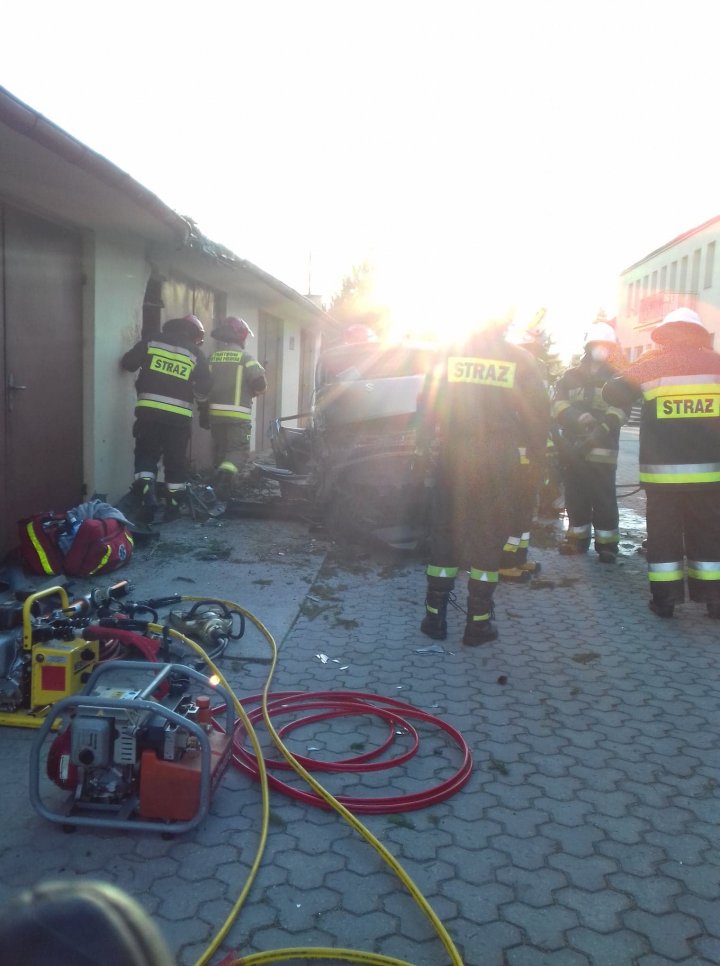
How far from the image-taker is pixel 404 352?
8266 millimetres

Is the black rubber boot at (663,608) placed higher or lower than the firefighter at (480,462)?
lower

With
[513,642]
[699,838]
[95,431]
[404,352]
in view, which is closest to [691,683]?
[513,642]

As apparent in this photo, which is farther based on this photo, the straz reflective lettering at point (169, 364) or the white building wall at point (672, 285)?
the white building wall at point (672, 285)

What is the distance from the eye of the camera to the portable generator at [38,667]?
10.6 feet

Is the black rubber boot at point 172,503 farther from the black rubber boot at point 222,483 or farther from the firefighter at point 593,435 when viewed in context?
the firefighter at point 593,435

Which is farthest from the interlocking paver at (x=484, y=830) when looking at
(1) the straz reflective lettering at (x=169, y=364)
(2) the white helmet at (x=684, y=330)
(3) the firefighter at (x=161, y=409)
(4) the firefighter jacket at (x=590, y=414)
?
(1) the straz reflective lettering at (x=169, y=364)

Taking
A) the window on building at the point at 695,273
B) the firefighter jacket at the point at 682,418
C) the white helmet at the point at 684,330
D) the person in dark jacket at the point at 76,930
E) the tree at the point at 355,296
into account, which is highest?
the window on building at the point at 695,273

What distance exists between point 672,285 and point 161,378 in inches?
1470

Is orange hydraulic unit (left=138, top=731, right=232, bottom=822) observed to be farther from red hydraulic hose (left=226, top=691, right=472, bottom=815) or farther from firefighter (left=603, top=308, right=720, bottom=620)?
firefighter (left=603, top=308, right=720, bottom=620)

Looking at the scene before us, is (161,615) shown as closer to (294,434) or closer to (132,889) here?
(132,889)

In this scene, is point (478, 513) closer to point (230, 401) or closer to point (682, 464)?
point (682, 464)

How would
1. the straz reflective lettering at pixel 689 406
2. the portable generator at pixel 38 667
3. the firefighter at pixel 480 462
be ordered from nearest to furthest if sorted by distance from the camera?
the portable generator at pixel 38 667
the firefighter at pixel 480 462
the straz reflective lettering at pixel 689 406

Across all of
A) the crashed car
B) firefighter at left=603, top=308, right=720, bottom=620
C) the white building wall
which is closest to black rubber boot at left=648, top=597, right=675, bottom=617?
firefighter at left=603, top=308, right=720, bottom=620

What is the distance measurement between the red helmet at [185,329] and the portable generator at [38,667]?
470cm
